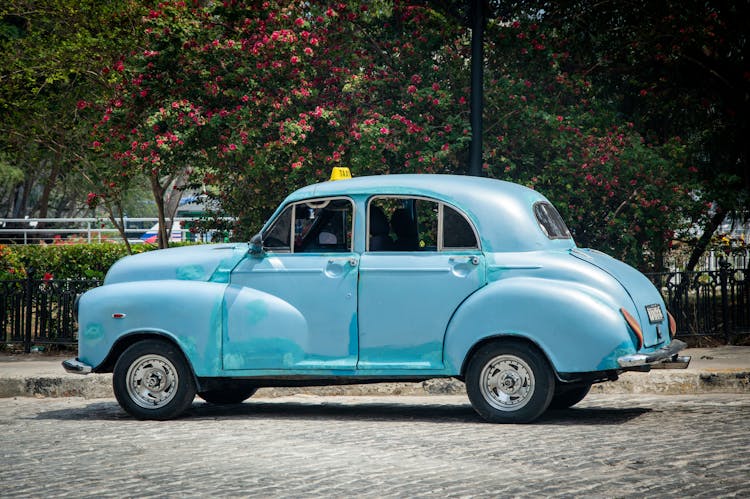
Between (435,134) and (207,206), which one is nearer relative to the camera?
(435,134)

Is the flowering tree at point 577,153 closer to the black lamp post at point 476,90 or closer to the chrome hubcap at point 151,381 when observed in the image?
the black lamp post at point 476,90

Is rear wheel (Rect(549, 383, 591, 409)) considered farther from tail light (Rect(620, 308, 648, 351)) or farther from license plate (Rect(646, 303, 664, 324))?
tail light (Rect(620, 308, 648, 351))

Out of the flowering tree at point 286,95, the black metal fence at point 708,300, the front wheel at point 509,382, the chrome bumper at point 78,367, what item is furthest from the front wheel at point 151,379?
the black metal fence at point 708,300

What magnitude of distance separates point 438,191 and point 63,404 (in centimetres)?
454

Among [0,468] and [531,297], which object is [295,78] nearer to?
[531,297]

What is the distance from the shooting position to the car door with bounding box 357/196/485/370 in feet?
28.2

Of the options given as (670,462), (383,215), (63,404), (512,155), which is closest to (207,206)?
(512,155)

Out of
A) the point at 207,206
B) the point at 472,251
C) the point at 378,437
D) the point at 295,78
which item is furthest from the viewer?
the point at 207,206

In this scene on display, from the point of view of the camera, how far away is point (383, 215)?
9.09m

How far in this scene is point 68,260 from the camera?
19.9 meters

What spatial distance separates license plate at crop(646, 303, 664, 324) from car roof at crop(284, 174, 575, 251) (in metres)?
0.85

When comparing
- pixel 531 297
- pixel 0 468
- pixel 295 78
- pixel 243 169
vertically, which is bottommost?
pixel 0 468

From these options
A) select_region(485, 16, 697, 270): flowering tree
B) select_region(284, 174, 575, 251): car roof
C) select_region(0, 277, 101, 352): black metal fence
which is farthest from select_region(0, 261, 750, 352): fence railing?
select_region(284, 174, 575, 251): car roof

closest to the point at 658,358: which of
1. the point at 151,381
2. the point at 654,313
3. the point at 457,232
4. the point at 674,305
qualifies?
the point at 654,313
